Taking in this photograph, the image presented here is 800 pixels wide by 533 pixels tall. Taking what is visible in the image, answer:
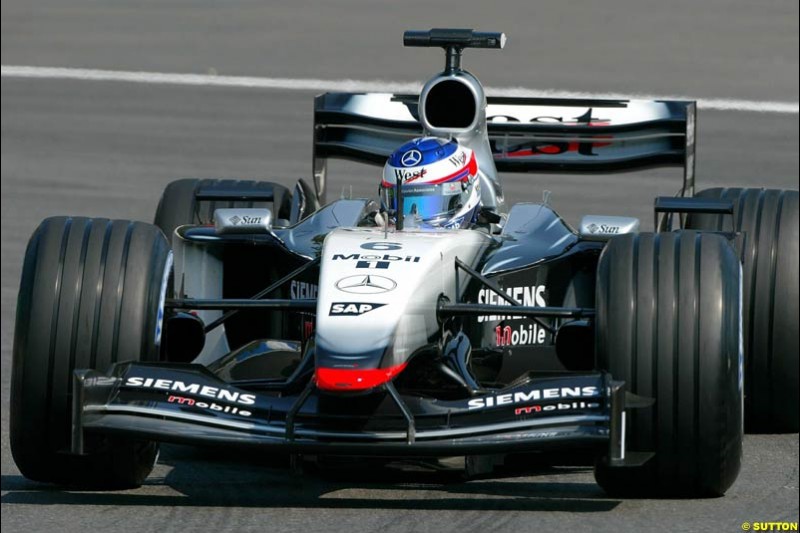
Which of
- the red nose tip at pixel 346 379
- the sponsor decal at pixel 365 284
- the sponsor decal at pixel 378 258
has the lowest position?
the red nose tip at pixel 346 379

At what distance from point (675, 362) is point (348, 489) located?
1512 mm

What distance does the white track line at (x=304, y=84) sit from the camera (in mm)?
18875

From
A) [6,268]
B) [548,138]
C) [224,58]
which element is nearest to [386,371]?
[548,138]

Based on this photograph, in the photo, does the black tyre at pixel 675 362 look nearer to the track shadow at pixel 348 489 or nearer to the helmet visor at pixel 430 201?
the track shadow at pixel 348 489

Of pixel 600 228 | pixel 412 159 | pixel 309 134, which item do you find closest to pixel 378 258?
pixel 412 159

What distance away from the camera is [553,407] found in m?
6.54

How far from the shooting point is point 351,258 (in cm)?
718

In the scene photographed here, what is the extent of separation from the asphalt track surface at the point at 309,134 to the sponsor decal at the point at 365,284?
87 cm

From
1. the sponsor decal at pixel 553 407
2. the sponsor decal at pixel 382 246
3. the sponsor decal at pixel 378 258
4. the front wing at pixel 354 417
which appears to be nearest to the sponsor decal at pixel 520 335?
the sponsor decal at pixel 382 246

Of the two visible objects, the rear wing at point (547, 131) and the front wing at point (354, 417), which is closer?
the front wing at point (354, 417)

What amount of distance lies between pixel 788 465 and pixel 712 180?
8.49m

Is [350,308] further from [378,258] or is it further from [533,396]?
[533,396]

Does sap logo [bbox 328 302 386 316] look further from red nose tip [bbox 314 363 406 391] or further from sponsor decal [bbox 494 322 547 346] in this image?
sponsor decal [bbox 494 322 547 346]

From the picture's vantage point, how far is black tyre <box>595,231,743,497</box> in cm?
670
